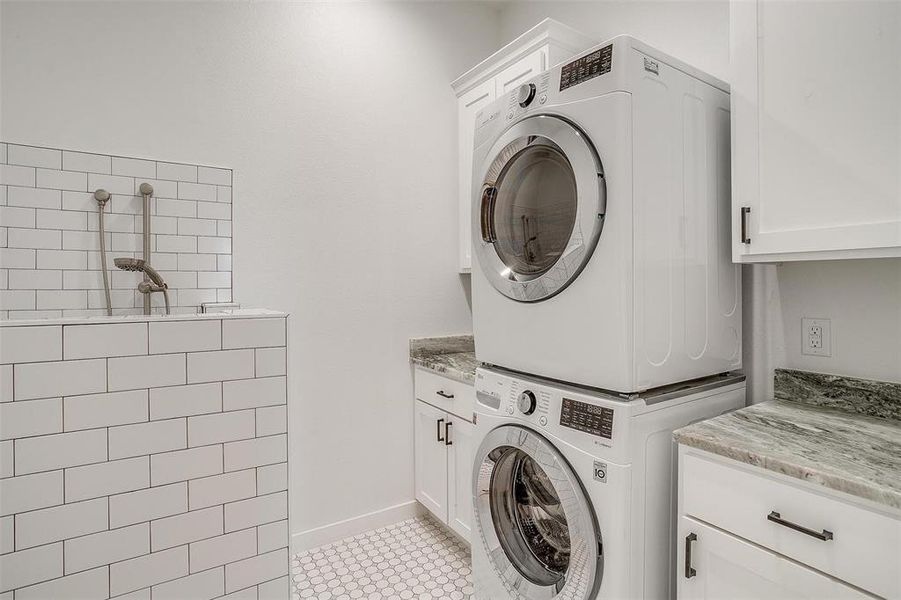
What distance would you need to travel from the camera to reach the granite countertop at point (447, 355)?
7.06 ft

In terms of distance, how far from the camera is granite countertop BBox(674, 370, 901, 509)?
3.15 ft

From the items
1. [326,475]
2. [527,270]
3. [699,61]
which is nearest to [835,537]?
[527,270]

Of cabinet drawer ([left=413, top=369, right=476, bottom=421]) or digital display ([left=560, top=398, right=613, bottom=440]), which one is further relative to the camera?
cabinet drawer ([left=413, top=369, right=476, bottom=421])

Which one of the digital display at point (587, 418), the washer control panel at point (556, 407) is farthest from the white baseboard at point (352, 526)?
the digital display at point (587, 418)

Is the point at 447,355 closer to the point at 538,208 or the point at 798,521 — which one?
the point at 538,208

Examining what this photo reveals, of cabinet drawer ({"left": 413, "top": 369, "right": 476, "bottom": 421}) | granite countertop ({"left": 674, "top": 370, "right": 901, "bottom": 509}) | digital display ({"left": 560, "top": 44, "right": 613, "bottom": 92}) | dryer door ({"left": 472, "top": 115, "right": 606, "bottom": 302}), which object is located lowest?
cabinet drawer ({"left": 413, "top": 369, "right": 476, "bottom": 421})

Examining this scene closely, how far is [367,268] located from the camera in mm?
2410

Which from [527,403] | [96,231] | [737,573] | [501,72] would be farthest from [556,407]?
[96,231]

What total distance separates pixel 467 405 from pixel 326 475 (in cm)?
81

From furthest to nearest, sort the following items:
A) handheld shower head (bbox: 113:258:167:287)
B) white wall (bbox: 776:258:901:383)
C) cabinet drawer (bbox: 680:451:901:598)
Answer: handheld shower head (bbox: 113:258:167:287), white wall (bbox: 776:258:901:383), cabinet drawer (bbox: 680:451:901:598)

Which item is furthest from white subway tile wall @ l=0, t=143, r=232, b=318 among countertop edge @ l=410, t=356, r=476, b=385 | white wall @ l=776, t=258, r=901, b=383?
white wall @ l=776, t=258, r=901, b=383

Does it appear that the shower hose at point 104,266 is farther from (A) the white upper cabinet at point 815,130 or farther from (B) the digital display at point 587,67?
(A) the white upper cabinet at point 815,130

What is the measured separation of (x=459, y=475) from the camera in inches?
84.1

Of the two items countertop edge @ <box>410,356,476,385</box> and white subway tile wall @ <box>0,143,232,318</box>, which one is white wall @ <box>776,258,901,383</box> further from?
white subway tile wall @ <box>0,143,232,318</box>
